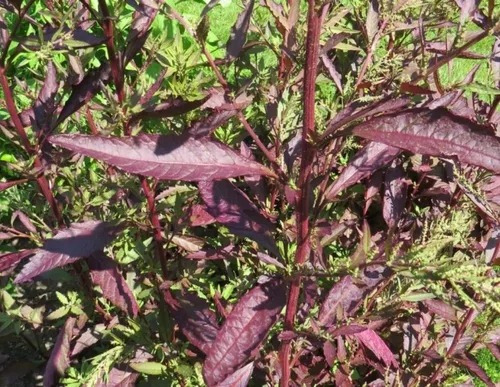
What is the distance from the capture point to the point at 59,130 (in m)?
1.80

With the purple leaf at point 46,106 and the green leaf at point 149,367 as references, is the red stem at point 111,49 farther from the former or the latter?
the green leaf at point 149,367

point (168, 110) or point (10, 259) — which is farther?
point (10, 259)

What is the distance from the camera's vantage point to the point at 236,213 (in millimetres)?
1334

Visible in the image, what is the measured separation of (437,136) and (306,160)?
0.24 metres

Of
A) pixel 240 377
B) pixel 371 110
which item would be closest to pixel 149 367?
pixel 240 377

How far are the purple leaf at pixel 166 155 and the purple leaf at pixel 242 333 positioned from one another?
0.95 ft

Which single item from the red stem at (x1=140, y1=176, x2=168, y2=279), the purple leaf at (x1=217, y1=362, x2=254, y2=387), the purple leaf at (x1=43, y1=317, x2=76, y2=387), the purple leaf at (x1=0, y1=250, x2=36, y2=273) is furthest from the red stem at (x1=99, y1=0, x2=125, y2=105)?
the purple leaf at (x1=43, y1=317, x2=76, y2=387)

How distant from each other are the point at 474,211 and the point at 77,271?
47.3 inches

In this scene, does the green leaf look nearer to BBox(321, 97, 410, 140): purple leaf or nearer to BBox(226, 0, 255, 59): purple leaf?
BBox(226, 0, 255, 59): purple leaf

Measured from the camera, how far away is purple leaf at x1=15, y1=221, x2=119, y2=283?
129 centimetres

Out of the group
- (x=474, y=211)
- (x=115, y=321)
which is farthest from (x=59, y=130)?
(x=474, y=211)

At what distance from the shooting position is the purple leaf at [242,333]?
4.09 ft

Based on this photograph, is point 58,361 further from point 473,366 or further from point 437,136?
point 437,136

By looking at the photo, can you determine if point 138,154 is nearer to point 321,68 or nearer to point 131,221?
point 131,221
